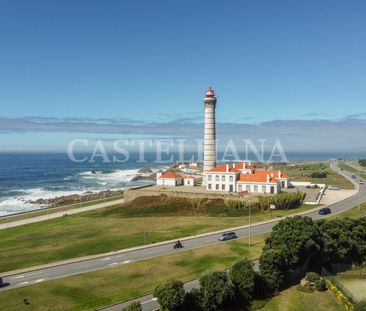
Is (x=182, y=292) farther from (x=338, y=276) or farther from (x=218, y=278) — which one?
(x=338, y=276)

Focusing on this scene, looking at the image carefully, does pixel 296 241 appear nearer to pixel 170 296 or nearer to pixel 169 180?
pixel 170 296

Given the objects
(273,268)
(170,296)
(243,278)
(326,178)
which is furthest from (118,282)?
(326,178)

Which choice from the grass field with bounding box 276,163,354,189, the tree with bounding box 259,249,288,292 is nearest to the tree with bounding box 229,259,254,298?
the tree with bounding box 259,249,288,292

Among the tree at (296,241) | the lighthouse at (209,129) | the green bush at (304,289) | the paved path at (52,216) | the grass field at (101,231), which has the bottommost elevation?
the paved path at (52,216)

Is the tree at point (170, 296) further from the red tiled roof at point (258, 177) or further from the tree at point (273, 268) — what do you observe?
the red tiled roof at point (258, 177)

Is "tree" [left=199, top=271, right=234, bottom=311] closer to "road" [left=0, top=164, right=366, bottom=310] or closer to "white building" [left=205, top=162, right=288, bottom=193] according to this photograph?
"road" [left=0, top=164, right=366, bottom=310]

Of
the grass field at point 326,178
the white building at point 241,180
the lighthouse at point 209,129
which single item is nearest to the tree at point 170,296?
the white building at point 241,180

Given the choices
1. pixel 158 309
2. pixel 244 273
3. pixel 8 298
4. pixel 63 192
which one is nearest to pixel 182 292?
pixel 158 309
